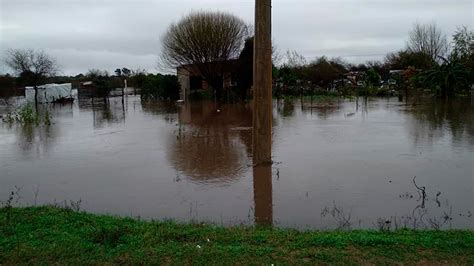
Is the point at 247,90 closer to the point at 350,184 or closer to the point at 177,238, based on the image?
the point at 350,184

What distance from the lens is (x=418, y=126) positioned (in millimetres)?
15453

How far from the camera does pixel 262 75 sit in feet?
28.8

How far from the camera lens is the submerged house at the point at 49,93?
134 feet

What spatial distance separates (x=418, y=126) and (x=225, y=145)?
6972 mm

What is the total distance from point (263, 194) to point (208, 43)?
1117 inches

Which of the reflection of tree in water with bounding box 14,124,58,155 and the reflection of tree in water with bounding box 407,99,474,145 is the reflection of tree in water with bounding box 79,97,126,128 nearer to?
the reflection of tree in water with bounding box 14,124,58,155

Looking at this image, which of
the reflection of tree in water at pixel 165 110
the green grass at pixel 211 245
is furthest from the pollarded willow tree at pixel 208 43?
the green grass at pixel 211 245

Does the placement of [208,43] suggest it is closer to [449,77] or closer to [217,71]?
[217,71]

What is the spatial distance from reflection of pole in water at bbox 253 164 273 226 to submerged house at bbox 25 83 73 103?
1373 inches

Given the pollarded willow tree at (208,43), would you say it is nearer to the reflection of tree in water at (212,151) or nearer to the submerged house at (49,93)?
the submerged house at (49,93)

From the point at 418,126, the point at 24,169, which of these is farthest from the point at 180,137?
the point at 418,126

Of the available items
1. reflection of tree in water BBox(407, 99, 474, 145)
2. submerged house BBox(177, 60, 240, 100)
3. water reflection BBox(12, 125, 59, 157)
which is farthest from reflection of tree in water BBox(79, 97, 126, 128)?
reflection of tree in water BBox(407, 99, 474, 145)

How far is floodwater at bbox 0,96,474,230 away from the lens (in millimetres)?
6277

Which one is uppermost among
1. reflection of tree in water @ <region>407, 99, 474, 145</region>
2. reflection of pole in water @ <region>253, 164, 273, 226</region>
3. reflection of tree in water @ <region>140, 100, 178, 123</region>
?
reflection of tree in water @ <region>140, 100, 178, 123</region>
